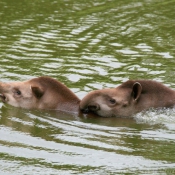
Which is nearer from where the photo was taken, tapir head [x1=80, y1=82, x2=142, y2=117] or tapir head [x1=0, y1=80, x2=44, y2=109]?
tapir head [x1=80, y1=82, x2=142, y2=117]

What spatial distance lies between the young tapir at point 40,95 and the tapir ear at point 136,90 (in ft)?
3.96

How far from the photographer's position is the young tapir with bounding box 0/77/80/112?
15.2 meters

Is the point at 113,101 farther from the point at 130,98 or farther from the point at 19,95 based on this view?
the point at 19,95

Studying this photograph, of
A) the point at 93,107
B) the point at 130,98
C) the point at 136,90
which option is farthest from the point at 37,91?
the point at 136,90

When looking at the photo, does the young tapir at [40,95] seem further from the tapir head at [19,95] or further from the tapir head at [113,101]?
the tapir head at [113,101]

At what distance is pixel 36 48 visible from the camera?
69.3ft

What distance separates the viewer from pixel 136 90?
14820mm

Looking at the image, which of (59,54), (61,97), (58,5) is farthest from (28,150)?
(58,5)

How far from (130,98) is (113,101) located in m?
0.35

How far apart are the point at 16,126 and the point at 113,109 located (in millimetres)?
2193

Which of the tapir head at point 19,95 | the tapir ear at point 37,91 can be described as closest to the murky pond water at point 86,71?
the tapir head at point 19,95

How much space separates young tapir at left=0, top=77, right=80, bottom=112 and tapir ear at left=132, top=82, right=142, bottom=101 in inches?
47.5

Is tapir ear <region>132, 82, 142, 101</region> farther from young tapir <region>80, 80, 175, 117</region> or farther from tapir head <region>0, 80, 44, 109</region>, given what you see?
tapir head <region>0, 80, 44, 109</region>

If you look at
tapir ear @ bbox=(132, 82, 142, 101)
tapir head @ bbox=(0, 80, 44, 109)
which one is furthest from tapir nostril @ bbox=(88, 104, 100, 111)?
tapir head @ bbox=(0, 80, 44, 109)
